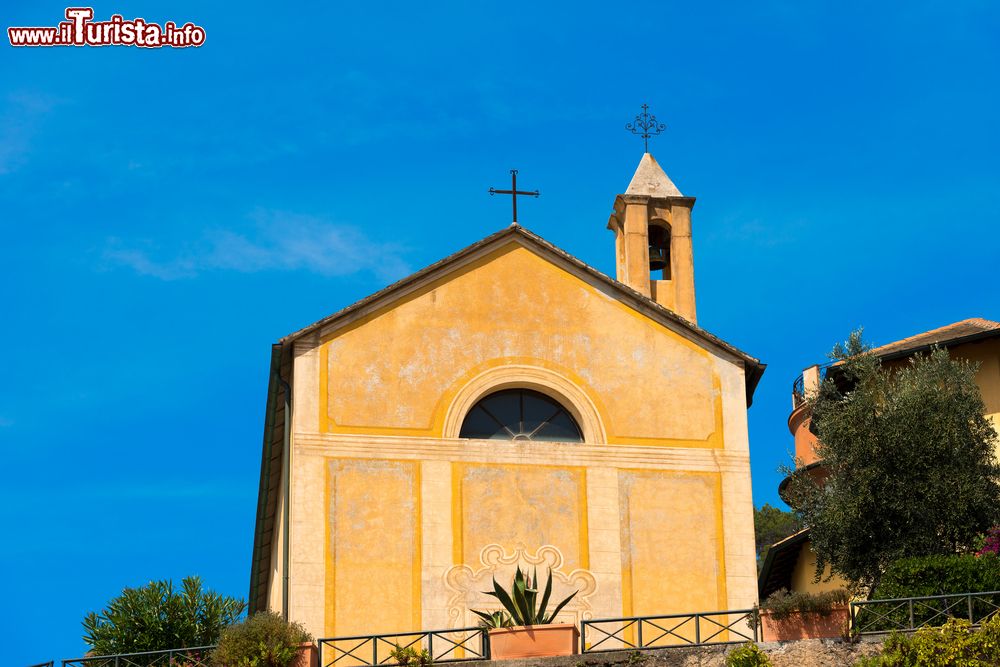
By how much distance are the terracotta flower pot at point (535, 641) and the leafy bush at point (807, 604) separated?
2.84 metres

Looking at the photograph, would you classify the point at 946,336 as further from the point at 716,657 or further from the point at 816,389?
the point at 716,657

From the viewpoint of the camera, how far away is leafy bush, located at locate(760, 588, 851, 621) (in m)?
24.6

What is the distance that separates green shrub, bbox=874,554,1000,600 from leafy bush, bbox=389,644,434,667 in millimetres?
6653

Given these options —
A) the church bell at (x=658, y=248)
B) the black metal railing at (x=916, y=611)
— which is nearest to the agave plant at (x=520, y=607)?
the black metal railing at (x=916, y=611)

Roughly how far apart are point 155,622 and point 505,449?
35.1ft

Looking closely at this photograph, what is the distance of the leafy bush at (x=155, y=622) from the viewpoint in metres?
36.2

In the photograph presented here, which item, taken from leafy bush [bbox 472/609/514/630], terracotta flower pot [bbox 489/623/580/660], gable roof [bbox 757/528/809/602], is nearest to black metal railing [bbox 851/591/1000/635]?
terracotta flower pot [bbox 489/623/580/660]

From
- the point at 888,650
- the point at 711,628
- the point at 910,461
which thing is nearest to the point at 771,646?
the point at 888,650

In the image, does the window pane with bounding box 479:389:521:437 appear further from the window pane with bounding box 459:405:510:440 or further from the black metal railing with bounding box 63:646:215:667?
the black metal railing with bounding box 63:646:215:667

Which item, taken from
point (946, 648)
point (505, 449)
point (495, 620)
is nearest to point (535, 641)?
point (495, 620)

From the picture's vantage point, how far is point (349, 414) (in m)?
28.9

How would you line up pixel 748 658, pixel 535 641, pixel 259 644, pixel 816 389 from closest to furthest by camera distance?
pixel 748 658
pixel 535 641
pixel 259 644
pixel 816 389

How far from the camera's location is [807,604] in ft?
80.8

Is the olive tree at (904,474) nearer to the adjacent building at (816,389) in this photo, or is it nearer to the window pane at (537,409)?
the adjacent building at (816,389)
